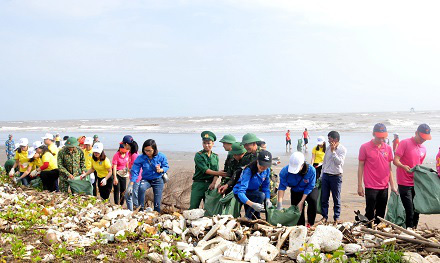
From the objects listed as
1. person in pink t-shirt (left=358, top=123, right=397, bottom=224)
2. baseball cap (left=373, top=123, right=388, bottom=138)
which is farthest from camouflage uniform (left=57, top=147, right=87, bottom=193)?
baseball cap (left=373, top=123, right=388, bottom=138)

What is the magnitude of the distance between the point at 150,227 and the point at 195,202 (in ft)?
4.89

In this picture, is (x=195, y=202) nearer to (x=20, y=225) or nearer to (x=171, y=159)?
(x=20, y=225)

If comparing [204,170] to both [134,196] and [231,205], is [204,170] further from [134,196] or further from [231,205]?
[134,196]

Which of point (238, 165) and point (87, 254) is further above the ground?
point (238, 165)

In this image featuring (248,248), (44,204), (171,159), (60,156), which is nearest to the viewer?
(248,248)

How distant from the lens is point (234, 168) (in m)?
6.41

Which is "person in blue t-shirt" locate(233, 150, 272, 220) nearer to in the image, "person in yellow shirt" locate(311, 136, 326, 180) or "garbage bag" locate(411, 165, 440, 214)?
"garbage bag" locate(411, 165, 440, 214)

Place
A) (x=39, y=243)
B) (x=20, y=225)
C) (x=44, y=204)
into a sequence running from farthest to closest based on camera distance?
(x=44, y=204) → (x=20, y=225) → (x=39, y=243)

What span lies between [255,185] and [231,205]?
Result: 1.51 ft

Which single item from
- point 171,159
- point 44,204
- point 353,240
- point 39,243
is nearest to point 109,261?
point 39,243

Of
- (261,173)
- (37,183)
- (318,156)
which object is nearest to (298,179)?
(261,173)

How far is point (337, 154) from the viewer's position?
6.98 m

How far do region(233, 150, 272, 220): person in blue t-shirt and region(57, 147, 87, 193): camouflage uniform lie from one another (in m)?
4.32

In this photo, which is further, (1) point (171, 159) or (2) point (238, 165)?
(1) point (171, 159)
